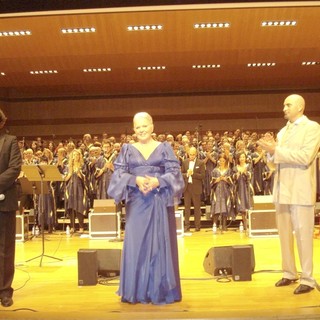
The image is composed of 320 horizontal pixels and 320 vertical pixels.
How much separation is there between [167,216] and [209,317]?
106 cm

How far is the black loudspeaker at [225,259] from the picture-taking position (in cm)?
549

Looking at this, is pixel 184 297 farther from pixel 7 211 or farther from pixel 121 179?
pixel 7 211

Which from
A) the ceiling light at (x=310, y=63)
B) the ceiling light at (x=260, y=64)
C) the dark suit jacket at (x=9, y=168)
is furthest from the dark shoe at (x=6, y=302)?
the ceiling light at (x=310, y=63)

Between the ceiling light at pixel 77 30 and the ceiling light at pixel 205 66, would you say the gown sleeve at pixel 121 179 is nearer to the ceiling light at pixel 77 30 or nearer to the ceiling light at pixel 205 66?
the ceiling light at pixel 77 30

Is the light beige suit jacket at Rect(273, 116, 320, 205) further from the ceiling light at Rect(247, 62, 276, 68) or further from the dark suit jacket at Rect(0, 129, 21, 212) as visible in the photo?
the ceiling light at Rect(247, 62, 276, 68)

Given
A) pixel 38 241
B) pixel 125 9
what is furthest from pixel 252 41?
pixel 125 9

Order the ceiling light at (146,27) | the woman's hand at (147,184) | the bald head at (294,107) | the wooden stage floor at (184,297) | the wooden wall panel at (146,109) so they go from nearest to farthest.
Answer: the wooden stage floor at (184,297), the woman's hand at (147,184), the bald head at (294,107), the ceiling light at (146,27), the wooden wall panel at (146,109)

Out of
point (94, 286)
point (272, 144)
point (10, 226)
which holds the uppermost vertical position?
point (272, 144)

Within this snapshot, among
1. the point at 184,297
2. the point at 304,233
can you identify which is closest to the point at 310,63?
the point at 304,233

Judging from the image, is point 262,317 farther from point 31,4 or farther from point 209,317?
point 31,4

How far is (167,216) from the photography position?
4.53 m

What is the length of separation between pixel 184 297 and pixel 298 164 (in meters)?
1.66

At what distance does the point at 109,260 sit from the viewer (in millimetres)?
5754

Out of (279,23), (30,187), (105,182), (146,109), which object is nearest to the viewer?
(30,187)
